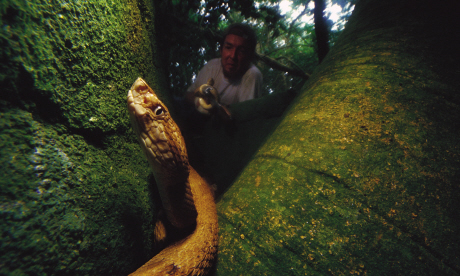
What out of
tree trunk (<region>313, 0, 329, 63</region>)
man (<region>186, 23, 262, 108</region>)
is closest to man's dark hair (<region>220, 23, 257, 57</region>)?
man (<region>186, 23, 262, 108</region>)

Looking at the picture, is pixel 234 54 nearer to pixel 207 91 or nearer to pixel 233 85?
pixel 233 85

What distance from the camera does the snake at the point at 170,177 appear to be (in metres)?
0.69

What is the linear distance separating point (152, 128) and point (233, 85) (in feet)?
8.16

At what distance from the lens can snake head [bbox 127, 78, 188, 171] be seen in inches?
28.2

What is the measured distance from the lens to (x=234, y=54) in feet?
9.31

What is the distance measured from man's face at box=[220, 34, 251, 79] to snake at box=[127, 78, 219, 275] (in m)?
2.39

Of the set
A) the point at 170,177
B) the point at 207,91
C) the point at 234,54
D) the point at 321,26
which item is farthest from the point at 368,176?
the point at 321,26

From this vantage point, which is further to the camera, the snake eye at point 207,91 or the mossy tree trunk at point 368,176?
the snake eye at point 207,91

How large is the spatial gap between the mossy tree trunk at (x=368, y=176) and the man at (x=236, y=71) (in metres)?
1.94

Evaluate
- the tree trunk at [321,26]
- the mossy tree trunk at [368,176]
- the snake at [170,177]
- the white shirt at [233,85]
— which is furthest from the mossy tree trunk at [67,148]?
the tree trunk at [321,26]

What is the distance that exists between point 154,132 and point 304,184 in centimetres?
71

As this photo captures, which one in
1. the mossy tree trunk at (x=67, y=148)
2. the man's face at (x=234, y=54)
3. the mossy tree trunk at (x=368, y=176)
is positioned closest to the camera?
the mossy tree trunk at (x=67, y=148)

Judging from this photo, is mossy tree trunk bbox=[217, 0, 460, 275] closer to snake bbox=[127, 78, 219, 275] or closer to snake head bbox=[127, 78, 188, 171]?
snake bbox=[127, 78, 219, 275]

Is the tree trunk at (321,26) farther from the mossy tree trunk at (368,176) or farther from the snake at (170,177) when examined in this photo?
the snake at (170,177)
